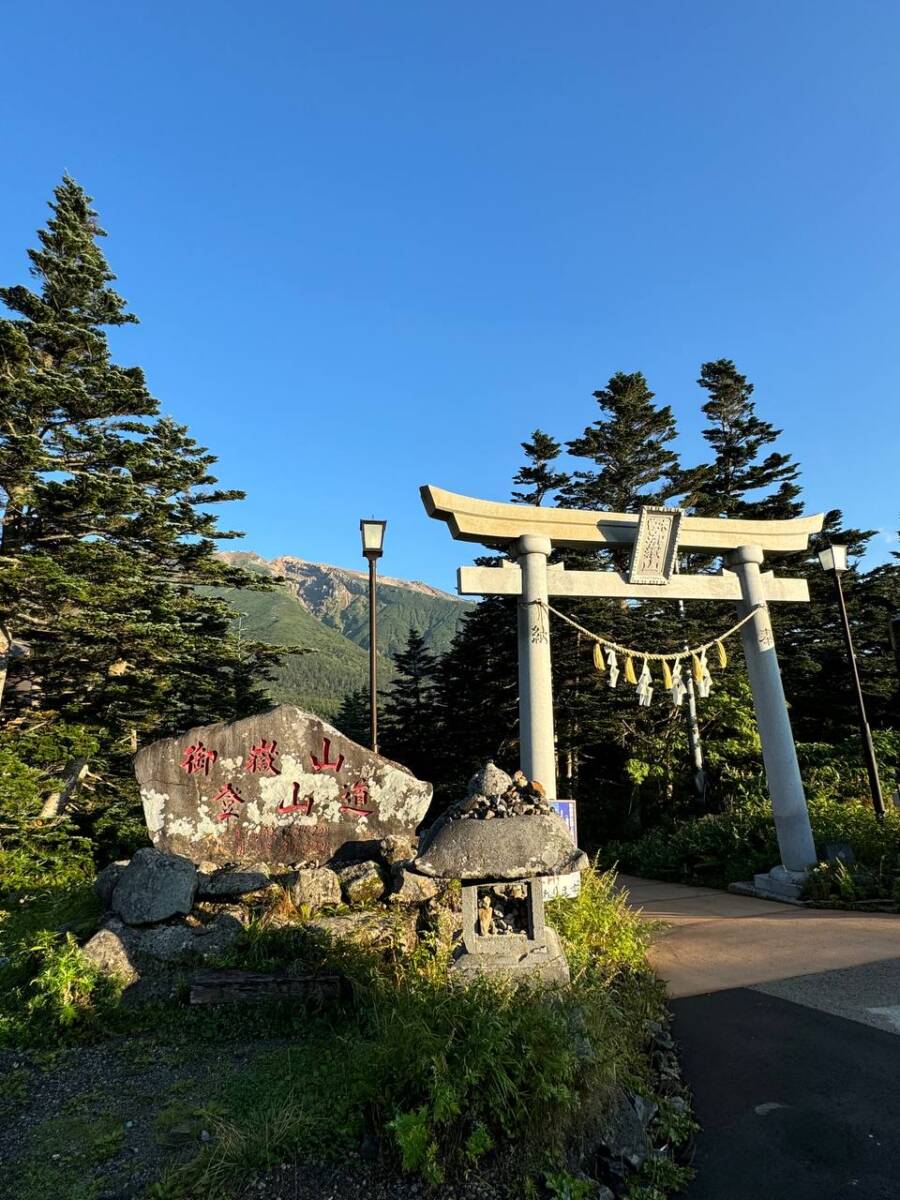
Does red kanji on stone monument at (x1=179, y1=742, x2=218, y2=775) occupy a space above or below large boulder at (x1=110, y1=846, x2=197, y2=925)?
above

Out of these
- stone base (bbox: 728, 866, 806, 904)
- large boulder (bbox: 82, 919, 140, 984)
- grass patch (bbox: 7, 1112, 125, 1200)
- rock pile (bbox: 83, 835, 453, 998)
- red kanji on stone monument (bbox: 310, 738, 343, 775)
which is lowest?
grass patch (bbox: 7, 1112, 125, 1200)

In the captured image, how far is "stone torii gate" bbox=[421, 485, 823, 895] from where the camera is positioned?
9.56 meters

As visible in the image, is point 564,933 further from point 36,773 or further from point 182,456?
point 182,456

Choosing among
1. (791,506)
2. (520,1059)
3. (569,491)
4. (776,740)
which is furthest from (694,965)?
(791,506)

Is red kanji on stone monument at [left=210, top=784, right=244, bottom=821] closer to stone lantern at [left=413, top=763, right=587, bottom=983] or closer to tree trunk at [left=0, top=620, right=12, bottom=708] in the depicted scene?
stone lantern at [left=413, top=763, right=587, bottom=983]

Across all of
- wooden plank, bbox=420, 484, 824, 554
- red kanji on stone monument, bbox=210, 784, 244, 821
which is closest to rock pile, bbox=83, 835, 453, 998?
red kanji on stone monument, bbox=210, 784, 244, 821

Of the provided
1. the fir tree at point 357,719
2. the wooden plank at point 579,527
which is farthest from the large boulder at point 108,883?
the fir tree at point 357,719

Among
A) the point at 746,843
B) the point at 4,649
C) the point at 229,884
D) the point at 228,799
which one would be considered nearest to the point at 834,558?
the point at 746,843

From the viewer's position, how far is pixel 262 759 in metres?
7.73

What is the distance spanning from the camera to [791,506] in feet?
Answer: 74.5

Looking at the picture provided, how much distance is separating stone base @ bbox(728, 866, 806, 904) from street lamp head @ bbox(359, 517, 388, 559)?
8654 mm

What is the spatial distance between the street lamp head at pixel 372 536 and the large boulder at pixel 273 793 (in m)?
3.58

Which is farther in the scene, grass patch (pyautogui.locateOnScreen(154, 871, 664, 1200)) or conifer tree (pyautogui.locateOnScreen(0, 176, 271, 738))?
conifer tree (pyautogui.locateOnScreen(0, 176, 271, 738))

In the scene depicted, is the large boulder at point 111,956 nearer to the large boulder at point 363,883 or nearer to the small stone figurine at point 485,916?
the large boulder at point 363,883
